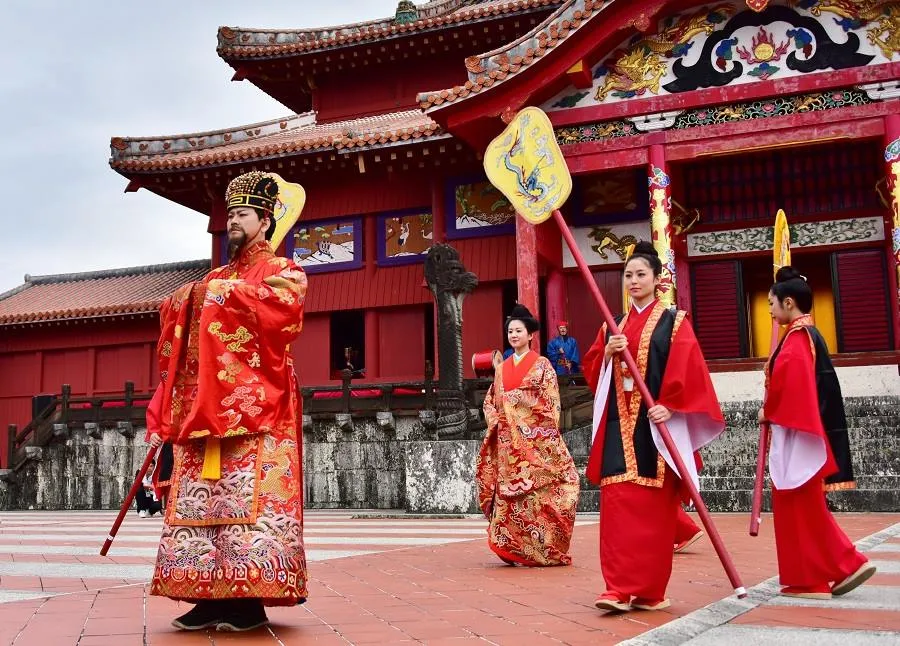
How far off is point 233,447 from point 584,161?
9.95 meters

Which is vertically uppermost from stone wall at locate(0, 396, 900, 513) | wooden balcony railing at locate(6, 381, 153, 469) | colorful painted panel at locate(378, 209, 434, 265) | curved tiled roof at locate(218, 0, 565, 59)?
curved tiled roof at locate(218, 0, 565, 59)

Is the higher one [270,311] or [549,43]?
[549,43]

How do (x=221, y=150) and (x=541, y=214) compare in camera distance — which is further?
(x=221, y=150)

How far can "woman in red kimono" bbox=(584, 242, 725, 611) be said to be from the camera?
12.8 feet

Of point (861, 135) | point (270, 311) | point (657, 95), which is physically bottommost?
point (270, 311)

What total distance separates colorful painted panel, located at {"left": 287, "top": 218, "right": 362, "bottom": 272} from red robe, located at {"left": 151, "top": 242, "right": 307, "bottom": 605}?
39.4 ft

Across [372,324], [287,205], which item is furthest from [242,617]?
[372,324]

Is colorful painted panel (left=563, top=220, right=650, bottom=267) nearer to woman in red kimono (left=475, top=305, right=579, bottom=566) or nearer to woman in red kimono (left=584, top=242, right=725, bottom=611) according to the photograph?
woman in red kimono (left=475, top=305, right=579, bottom=566)

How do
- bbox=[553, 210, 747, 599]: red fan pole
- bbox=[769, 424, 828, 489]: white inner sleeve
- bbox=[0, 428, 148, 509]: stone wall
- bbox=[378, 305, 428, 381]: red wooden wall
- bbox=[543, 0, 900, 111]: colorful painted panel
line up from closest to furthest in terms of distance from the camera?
bbox=[553, 210, 747, 599]: red fan pole → bbox=[769, 424, 828, 489]: white inner sleeve → bbox=[543, 0, 900, 111]: colorful painted panel → bbox=[0, 428, 148, 509]: stone wall → bbox=[378, 305, 428, 381]: red wooden wall

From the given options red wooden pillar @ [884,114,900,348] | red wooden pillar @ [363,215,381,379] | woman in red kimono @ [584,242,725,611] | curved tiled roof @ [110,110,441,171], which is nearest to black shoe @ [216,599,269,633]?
woman in red kimono @ [584,242,725,611]

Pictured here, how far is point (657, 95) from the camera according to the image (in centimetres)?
1260

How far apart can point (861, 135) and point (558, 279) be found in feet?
15.7

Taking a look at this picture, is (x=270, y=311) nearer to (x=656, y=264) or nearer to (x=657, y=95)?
(x=656, y=264)

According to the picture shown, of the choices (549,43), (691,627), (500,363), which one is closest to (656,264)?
(691,627)
